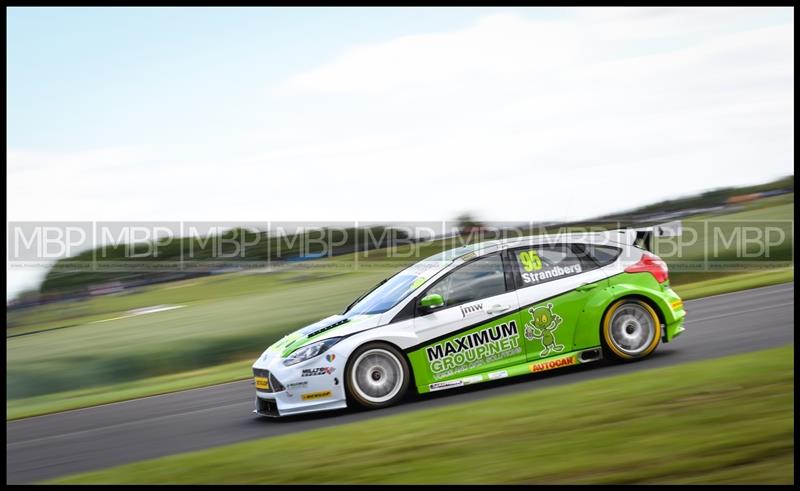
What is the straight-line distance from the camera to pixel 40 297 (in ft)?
74.5

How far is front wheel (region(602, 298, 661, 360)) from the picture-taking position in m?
9.14

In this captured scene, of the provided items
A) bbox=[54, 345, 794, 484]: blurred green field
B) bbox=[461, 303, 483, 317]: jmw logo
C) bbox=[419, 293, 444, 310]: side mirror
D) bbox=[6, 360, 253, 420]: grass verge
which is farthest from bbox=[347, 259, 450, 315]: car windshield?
bbox=[6, 360, 253, 420]: grass verge

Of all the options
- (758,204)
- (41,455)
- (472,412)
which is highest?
(758,204)

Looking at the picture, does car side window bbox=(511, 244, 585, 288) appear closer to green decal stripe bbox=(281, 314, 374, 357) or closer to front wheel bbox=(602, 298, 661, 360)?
front wheel bbox=(602, 298, 661, 360)

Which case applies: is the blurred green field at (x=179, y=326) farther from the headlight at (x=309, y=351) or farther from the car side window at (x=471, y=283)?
the car side window at (x=471, y=283)

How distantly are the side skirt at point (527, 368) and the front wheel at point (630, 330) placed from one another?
19 centimetres

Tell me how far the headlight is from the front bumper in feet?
0.15

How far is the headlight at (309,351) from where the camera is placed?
8.46 metres

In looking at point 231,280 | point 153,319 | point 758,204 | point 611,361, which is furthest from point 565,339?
point 758,204

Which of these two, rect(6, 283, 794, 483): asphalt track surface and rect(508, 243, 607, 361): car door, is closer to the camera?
rect(6, 283, 794, 483): asphalt track surface

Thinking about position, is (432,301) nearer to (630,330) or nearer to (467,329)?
(467,329)

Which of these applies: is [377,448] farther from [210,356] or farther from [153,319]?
[153,319]

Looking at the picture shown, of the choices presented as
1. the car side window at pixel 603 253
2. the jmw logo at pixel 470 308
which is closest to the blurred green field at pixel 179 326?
the jmw logo at pixel 470 308

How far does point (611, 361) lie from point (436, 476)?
448cm
